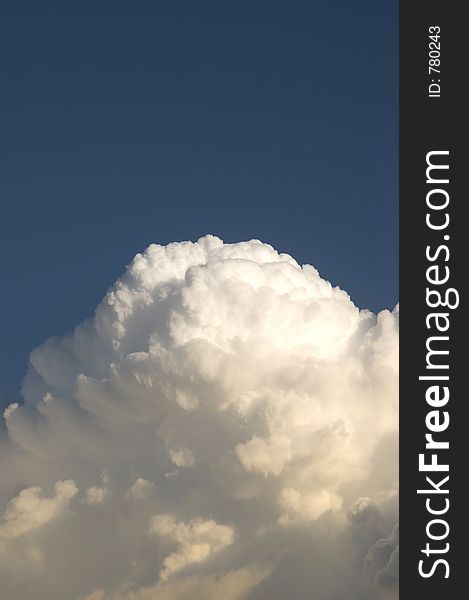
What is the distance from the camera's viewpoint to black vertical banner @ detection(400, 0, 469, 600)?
256 ft

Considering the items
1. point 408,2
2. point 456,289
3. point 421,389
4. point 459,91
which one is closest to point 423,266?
point 456,289

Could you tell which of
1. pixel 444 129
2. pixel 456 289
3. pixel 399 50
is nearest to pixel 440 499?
pixel 456 289

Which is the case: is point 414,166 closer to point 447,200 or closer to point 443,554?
point 447,200

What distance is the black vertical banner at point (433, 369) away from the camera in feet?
256

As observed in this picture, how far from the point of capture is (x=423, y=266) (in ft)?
261

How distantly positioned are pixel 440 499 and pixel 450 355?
1033 cm

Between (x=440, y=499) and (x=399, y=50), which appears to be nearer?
(x=440, y=499)

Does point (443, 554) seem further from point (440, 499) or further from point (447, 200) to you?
point (447, 200)

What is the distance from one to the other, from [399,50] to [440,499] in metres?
33.8

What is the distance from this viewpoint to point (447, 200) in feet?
263

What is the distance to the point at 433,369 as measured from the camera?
78438 millimetres

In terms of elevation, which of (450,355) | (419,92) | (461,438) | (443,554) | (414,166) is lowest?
(443,554)

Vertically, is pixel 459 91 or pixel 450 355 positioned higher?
pixel 459 91

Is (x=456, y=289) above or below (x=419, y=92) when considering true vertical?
below
